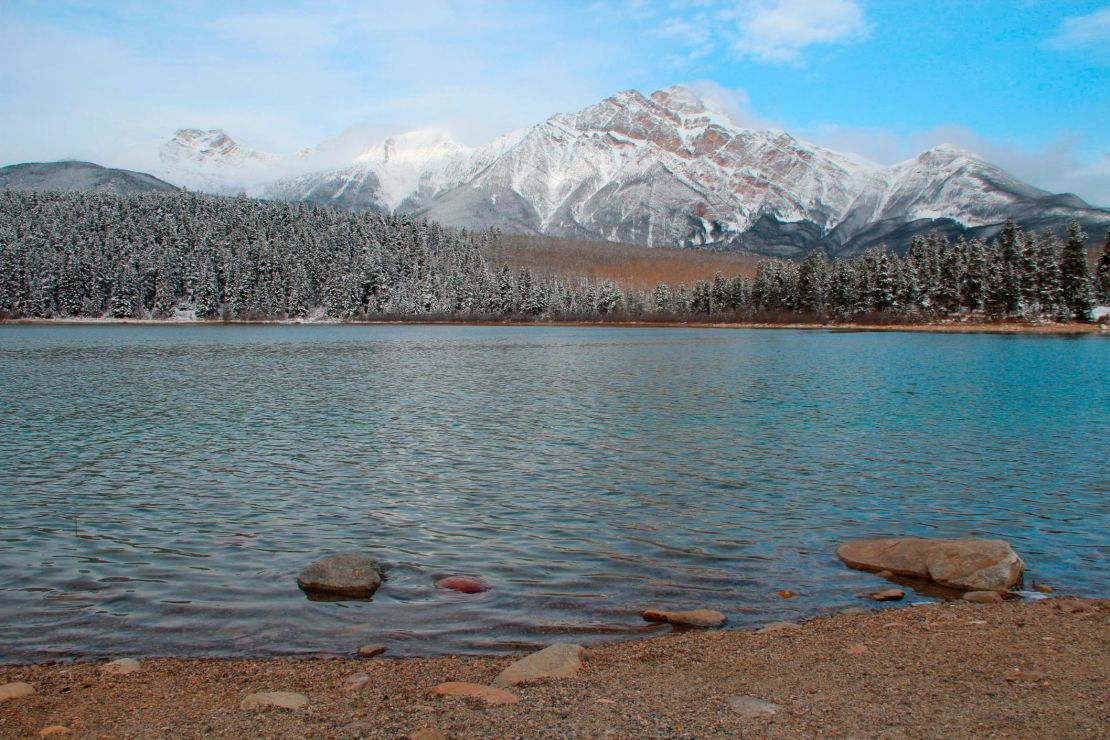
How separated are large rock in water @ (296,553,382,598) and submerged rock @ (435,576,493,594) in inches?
46.6

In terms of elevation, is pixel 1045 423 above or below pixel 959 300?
below

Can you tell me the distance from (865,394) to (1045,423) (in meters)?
12.5

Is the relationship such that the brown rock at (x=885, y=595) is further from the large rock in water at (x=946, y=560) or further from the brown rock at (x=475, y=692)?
the brown rock at (x=475, y=692)

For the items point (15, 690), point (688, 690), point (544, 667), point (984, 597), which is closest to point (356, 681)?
point (544, 667)

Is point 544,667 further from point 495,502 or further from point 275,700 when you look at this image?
point 495,502

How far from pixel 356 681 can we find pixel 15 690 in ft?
13.3

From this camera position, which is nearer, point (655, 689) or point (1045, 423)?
Answer: point (655, 689)

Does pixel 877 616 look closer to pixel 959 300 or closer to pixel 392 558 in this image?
pixel 392 558

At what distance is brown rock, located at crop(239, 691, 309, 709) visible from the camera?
8984mm

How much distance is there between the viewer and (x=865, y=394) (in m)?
47.0

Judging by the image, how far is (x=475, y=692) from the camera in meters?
9.26

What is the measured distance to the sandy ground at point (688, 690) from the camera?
8.20 meters

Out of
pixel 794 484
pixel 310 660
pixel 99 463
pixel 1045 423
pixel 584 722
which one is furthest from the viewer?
pixel 1045 423

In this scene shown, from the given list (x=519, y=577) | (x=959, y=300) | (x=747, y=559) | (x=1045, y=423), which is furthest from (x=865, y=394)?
(x=959, y=300)
